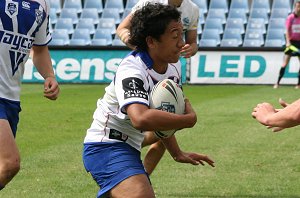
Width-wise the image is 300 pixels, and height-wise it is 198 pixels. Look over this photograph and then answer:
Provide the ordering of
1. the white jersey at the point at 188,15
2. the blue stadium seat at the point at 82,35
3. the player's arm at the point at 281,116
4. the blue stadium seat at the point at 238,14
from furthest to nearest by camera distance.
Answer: the blue stadium seat at the point at 82,35 → the blue stadium seat at the point at 238,14 → the white jersey at the point at 188,15 → the player's arm at the point at 281,116

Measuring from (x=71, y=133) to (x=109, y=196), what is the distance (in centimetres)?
730

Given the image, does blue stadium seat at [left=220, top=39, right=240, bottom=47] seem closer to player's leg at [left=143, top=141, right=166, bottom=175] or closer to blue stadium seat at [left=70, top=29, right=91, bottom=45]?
blue stadium seat at [left=70, top=29, right=91, bottom=45]

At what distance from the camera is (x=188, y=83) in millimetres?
25297

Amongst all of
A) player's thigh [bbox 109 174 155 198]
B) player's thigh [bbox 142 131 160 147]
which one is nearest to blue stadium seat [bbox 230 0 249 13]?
player's thigh [bbox 142 131 160 147]

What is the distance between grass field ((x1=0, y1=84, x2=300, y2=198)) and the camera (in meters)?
8.86

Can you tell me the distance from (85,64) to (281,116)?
67.5ft

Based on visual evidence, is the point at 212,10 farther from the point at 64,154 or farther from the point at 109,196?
the point at 109,196

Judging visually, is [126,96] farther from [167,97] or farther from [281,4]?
[281,4]

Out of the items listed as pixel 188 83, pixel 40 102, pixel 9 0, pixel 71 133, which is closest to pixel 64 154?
pixel 71 133

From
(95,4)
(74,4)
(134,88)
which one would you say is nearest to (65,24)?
(74,4)

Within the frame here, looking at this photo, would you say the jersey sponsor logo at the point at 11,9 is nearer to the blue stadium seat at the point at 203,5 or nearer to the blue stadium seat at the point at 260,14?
the blue stadium seat at the point at 260,14

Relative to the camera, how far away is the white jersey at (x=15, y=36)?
693 centimetres

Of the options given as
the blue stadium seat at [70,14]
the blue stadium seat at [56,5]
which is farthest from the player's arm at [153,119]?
the blue stadium seat at [56,5]

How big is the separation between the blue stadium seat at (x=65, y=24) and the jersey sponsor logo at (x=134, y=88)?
80.9 ft
